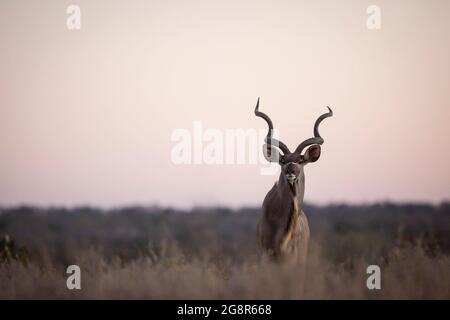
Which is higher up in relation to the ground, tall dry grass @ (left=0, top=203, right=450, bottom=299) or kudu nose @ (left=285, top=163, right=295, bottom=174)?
kudu nose @ (left=285, top=163, right=295, bottom=174)

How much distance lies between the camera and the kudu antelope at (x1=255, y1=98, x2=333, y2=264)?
42.3 ft

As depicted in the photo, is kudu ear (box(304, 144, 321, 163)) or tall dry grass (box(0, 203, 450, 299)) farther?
kudu ear (box(304, 144, 321, 163))

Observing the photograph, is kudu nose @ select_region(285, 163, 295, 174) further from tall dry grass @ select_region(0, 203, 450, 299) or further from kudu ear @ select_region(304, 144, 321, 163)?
tall dry grass @ select_region(0, 203, 450, 299)

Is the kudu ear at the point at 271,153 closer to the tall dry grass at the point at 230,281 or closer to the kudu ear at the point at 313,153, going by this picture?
the kudu ear at the point at 313,153

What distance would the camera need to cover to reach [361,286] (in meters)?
11.1

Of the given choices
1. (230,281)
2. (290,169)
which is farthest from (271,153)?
(230,281)

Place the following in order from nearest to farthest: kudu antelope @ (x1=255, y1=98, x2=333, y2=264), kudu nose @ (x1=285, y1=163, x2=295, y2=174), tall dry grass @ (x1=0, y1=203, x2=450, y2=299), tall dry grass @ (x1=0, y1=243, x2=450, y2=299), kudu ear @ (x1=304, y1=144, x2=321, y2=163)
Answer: tall dry grass @ (x1=0, y1=243, x2=450, y2=299)
tall dry grass @ (x1=0, y1=203, x2=450, y2=299)
kudu nose @ (x1=285, y1=163, x2=295, y2=174)
kudu antelope @ (x1=255, y1=98, x2=333, y2=264)
kudu ear @ (x1=304, y1=144, x2=321, y2=163)

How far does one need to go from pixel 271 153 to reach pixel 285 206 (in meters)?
0.98

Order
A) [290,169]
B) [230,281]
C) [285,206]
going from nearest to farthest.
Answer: [230,281] < [290,169] < [285,206]

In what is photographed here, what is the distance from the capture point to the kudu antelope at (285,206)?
507 inches

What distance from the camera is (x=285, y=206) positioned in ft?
42.8

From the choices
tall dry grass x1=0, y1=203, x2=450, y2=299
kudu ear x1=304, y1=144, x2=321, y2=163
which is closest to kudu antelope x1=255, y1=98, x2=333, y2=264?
kudu ear x1=304, y1=144, x2=321, y2=163

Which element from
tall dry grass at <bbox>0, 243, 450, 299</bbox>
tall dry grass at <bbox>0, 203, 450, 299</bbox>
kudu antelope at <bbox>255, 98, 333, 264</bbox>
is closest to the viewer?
tall dry grass at <bbox>0, 243, 450, 299</bbox>

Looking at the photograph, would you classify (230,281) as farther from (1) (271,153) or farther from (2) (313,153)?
(2) (313,153)
